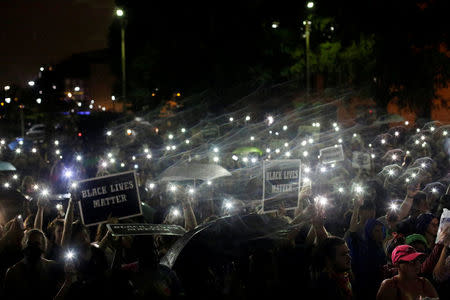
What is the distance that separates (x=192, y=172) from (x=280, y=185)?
10.3 ft

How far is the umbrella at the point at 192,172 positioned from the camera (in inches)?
407

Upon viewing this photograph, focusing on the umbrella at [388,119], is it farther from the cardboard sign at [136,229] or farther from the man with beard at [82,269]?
the man with beard at [82,269]

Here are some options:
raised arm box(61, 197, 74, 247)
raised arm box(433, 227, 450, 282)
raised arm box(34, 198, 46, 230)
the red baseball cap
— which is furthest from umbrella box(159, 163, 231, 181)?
the red baseball cap

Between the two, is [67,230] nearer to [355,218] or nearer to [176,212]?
[176,212]

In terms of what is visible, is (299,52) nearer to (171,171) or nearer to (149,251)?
(171,171)

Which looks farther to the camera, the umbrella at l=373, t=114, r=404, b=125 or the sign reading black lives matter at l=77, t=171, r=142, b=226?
the umbrella at l=373, t=114, r=404, b=125

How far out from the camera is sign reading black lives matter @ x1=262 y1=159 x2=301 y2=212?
7.53 meters

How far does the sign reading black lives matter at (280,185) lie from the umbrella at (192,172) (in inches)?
110

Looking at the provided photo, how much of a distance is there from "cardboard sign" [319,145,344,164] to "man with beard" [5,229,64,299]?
323 inches

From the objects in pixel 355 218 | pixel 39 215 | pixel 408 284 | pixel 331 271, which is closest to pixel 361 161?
pixel 355 218

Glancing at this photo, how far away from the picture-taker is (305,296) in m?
4.71

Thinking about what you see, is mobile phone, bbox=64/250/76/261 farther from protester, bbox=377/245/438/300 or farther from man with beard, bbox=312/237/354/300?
protester, bbox=377/245/438/300

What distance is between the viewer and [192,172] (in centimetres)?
1048

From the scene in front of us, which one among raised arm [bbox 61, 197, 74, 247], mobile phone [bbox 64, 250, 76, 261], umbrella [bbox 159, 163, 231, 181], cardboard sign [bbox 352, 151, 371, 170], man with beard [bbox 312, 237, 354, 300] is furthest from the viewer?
cardboard sign [bbox 352, 151, 371, 170]
